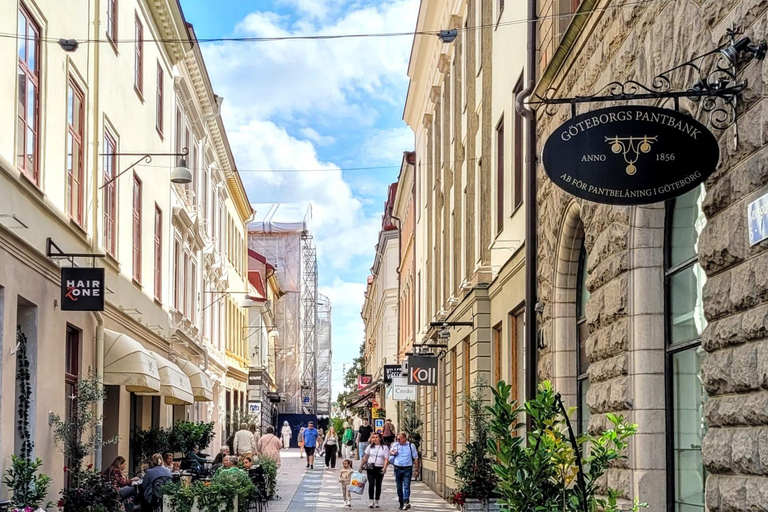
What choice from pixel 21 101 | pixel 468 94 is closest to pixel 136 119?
pixel 468 94

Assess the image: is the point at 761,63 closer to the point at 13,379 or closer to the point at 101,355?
the point at 13,379

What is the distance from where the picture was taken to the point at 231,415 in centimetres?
4694

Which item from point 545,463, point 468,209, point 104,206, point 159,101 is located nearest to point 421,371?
point 468,209

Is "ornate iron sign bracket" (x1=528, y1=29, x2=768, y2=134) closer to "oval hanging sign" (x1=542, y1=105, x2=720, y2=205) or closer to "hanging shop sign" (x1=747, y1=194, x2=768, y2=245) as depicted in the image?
"oval hanging sign" (x1=542, y1=105, x2=720, y2=205)

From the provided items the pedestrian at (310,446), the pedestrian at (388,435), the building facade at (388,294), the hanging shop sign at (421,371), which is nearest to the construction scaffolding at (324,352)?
the building facade at (388,294)

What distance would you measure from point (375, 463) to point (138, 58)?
10.0m

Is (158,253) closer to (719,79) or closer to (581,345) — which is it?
(581,345)

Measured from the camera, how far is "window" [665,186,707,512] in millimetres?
8586

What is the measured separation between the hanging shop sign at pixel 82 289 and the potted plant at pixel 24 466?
103cm

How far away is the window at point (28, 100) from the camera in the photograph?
14.2m

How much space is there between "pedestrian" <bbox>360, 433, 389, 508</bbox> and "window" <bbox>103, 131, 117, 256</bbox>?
7.01 metres

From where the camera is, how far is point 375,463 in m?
23.3

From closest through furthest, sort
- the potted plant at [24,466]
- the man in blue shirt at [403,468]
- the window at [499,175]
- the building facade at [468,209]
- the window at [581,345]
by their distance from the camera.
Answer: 1. the window at [581,345]
2. the potted plant at [24,466]
3. the building facade at [468,209]
4. the window at [499,175]
5. the man in blue shirt at [403,468]

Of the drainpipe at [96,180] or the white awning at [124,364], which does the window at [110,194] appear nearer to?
the drainpipe at [96,180]
